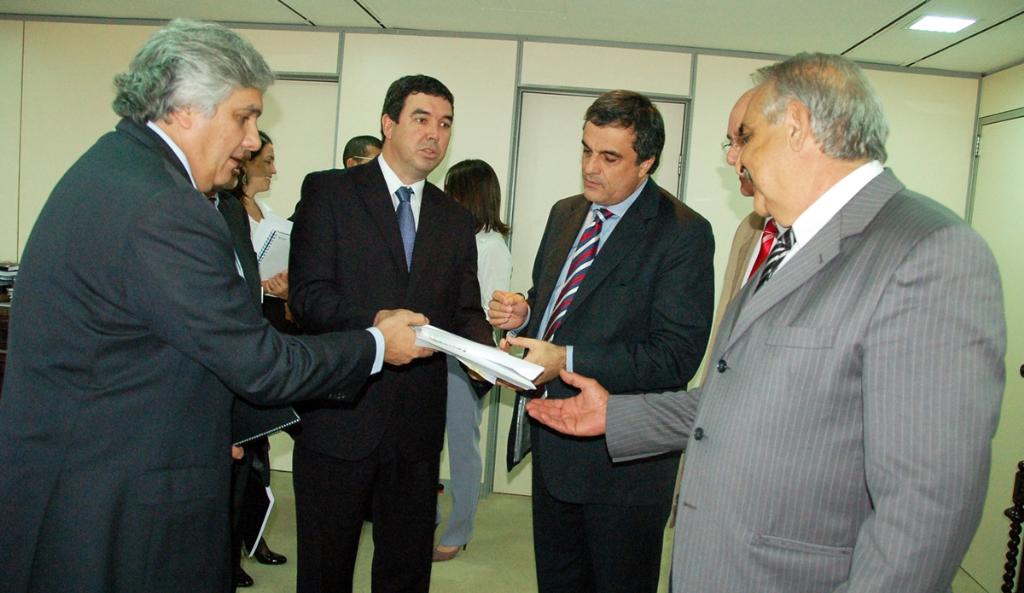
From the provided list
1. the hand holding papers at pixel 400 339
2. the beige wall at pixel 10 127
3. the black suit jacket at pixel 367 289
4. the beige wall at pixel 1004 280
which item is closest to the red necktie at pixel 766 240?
the black suit jacket at pixel 367 289

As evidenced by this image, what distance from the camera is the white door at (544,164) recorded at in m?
4.78

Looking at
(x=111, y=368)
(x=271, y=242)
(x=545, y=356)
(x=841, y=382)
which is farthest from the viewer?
(x=271, y=242)

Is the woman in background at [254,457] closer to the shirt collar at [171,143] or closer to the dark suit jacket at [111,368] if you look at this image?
the dark suit jacket at [111,368]

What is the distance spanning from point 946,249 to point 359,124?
409 cm

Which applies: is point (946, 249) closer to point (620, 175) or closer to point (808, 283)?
point (808, 283)

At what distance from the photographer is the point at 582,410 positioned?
1.93m

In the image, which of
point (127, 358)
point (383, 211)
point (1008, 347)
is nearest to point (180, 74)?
point (127, 358)

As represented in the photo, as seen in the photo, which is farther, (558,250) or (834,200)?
(558,250)

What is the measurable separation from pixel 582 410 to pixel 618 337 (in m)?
0.34

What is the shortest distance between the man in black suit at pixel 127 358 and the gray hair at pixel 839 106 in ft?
3.75

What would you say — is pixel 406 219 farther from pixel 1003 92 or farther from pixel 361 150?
pixel 1003 92

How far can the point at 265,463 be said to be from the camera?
2646mm

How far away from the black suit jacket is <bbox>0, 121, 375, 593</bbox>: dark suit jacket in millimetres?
740

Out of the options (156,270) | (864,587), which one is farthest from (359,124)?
(864,587)
